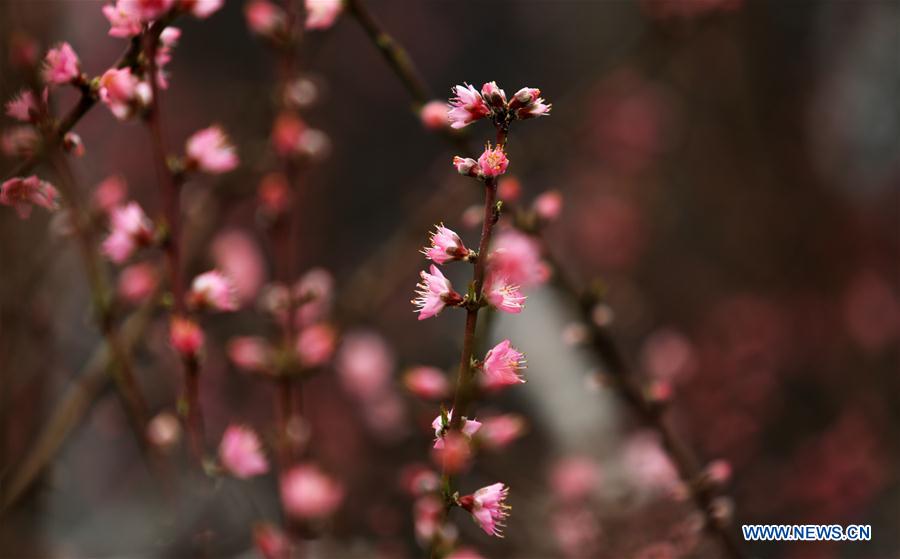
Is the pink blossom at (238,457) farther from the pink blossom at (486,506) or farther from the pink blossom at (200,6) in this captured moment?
the pink blossom at (200,6)

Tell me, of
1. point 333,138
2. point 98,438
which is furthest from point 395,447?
point 333,138

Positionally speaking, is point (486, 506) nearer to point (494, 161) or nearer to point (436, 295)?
point (436, 295)

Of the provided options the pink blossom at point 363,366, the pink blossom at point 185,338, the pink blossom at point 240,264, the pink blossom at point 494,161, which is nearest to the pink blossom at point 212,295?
the pink blossom at point 185,338

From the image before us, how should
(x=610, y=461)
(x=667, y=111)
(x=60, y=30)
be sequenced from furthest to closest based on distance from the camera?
→ (x=667, y=111)
(x=610, y=461)
(x=60, y=30)

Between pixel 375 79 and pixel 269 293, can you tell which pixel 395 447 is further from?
pixel 375 79

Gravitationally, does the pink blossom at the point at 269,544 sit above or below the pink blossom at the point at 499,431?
below

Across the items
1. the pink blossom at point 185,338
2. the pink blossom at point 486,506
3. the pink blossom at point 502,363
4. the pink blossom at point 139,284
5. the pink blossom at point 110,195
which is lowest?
the pink blossom at point 486,506

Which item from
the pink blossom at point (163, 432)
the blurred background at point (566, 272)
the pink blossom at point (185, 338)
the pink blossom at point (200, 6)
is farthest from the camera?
the blurred background at point (566, 272)
